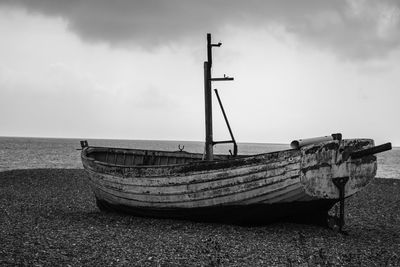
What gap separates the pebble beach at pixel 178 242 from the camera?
7.94 m

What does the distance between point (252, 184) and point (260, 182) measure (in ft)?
0.69

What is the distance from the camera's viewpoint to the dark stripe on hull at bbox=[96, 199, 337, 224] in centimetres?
1009

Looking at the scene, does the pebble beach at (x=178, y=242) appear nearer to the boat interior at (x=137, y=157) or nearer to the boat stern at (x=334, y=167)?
the boat stern at (x=334, y=167)

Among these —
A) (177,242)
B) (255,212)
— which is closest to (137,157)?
(255,212)

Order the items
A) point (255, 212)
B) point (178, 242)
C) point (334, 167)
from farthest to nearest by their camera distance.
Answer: point (255, 212)
point (334, 167)
point (178, 242)

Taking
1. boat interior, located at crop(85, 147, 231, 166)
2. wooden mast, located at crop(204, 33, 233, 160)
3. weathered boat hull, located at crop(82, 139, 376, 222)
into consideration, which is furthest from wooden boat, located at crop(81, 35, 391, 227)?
boat interior, located at crop(85, 147, 231, 166)

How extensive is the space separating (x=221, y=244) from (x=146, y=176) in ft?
10.5

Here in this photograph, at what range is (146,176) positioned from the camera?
11.3 meters

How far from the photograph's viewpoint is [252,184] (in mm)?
9820

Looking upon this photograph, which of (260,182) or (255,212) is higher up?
(260,182)

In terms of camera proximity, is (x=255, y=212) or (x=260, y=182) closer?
(x=260, y=182)

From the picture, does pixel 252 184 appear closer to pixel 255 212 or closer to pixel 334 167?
pixel 255 212

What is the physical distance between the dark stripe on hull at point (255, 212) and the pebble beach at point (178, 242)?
8.3 inches

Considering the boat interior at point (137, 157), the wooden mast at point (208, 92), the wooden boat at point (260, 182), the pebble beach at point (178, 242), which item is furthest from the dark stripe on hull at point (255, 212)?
the boat interior at point (137, 157)
